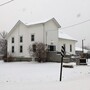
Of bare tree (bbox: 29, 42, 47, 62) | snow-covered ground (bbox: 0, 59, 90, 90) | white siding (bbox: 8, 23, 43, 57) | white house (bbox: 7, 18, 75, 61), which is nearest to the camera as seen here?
snow-covered ground (bbox: 0, 59, 90, 90)

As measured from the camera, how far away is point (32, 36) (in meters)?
36.5

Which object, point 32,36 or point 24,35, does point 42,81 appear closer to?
point 32,36

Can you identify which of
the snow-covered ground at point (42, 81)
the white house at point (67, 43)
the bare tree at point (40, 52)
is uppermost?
the white house at point (67, 43)

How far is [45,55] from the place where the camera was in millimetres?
31250

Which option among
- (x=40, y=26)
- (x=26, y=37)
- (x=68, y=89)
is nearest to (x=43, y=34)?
(x=40, y=26)

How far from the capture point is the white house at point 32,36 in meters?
35.0

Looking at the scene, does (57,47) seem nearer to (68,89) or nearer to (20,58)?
(20,58)

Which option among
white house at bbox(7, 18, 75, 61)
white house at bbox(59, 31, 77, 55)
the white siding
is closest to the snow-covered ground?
white house at bbox(7, 18, 75, 61)

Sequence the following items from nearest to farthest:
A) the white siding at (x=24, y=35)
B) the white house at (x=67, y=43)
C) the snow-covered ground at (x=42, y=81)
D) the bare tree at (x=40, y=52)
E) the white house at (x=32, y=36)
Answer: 1. the snow-covered ground at (x=42, y=81)
2. the bare tree at (x=40, y=52)
3. the white house at (x=32, y=36)
4. the white siding at (x=24, y=35)
5. the white house at (x=67, y=43)

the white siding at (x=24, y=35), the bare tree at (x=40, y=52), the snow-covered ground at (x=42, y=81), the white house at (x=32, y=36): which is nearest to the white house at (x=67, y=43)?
the white house at (x=32, y=36)

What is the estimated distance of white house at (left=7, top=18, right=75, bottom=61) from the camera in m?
35.0

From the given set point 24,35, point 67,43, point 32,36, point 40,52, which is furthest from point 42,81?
point 67,43

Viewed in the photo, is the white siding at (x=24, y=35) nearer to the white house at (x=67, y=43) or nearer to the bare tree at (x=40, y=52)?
Result: the bare tree at (x=40, y=52)

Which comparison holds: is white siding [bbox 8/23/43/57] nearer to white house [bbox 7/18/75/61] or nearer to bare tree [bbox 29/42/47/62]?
white house [bbox 7/18/75/61]
